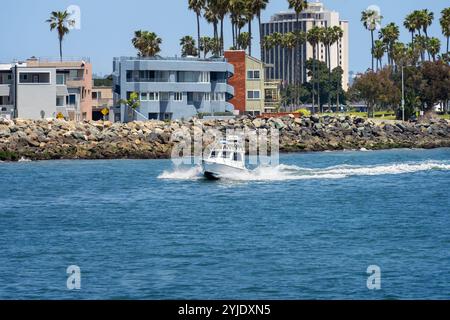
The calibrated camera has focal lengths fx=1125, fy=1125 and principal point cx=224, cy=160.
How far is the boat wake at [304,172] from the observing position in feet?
245

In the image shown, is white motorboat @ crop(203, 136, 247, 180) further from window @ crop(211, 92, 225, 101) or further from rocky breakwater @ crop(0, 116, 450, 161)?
window @ crop(211, 92, 225, 101)

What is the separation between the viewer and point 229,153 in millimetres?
69750

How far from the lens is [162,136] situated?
341ft

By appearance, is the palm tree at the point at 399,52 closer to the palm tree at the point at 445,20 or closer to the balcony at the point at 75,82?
the palm tree at the point at 445,20

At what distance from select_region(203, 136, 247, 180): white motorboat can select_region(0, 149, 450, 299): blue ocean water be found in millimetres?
928

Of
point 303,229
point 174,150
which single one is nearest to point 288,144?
point 174,150

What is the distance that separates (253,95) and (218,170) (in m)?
73.6

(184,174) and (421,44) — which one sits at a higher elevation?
(421,44)

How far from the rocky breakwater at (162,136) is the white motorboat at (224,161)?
29.7 m

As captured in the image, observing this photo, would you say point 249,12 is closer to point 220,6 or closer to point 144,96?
point 220,6

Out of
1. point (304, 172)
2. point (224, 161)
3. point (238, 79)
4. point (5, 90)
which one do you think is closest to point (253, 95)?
point (238, 79)

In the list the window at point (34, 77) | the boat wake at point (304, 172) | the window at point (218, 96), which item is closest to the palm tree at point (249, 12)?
the window at point (218, 96)
